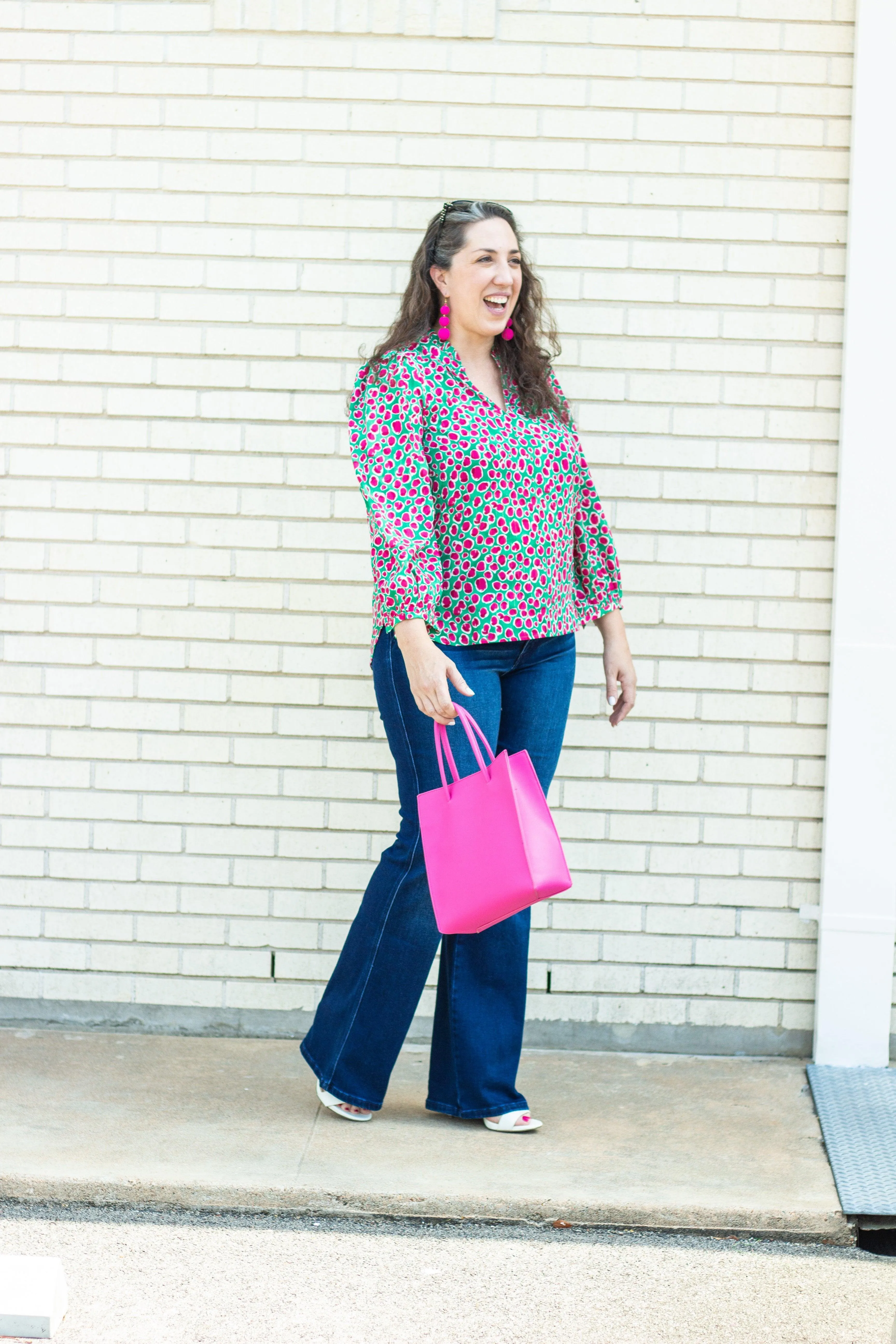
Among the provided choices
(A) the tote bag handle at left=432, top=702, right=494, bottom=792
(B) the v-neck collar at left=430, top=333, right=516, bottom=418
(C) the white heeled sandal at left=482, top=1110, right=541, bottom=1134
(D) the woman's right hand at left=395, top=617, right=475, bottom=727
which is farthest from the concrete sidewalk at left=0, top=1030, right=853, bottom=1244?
(B) the v-neck collar at left=430, top=333, right=516, bottom=418

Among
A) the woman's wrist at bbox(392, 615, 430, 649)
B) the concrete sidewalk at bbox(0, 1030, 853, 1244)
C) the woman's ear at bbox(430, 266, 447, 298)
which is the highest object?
the woman's ear at bbox(430, 266, 447, 298)

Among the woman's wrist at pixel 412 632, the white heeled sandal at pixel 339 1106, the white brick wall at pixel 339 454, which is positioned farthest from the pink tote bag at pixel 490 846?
the white brick wall at pixel 339 454

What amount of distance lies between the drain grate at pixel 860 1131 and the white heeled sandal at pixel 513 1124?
65cm

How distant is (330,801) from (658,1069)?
1.10 metres

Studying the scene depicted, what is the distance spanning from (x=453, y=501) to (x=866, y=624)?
1.25 meters

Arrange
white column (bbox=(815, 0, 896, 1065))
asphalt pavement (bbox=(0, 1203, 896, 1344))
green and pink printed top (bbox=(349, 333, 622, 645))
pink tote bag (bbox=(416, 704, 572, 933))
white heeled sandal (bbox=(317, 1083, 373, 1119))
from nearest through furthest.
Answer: asphalt pavement (bbox=(0, 1203, 896, 1344)) < pink tote bag (bbox=(416, 704, 572, 933)) < green and pink printed top (bbox=(349, 333, 622, 645)) < white heeled sandal (bbox=(317, 1083, 373, 1119)) < white column (bbox=(815, 0, 896, 1065))

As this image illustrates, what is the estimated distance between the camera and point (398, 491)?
2836 millimetres

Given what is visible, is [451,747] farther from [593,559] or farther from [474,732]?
[593,559]

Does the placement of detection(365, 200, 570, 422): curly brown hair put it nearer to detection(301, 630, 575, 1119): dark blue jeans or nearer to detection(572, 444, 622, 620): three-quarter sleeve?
detection(572, 444, 622, 620): three-quarter sleeve

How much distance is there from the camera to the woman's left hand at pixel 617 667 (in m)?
3.17

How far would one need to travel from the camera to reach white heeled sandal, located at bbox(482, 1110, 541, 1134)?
9.98 feet

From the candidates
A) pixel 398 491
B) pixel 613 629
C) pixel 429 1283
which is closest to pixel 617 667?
pixel 613 629

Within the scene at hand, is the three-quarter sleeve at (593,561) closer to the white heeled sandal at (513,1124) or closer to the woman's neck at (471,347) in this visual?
the woman's neck at (471,347)

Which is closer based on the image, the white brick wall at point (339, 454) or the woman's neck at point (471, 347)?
the woman's neck at point (471, 347)
